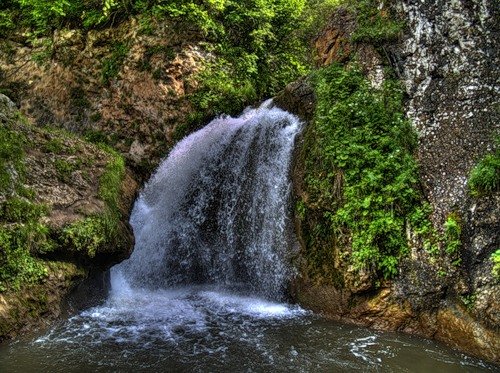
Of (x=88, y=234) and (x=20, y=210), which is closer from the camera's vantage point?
(x=20, y=210)

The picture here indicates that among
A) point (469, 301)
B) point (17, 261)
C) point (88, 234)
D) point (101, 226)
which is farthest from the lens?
point (101, 226)

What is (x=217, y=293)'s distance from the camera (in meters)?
7.85

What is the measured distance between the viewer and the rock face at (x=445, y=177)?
550 centimetres

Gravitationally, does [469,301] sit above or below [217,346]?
above

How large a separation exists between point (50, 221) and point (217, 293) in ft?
10.9

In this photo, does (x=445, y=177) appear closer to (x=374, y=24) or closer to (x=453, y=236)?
(x=453, y=236)

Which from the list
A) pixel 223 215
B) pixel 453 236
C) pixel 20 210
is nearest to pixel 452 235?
pixel 453 236

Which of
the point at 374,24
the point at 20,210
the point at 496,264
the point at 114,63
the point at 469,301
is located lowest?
the point at 469,301

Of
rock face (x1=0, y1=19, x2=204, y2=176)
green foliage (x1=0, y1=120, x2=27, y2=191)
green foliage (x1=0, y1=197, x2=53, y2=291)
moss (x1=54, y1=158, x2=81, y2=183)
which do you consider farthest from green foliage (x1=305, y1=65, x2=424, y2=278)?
green foliage (x1=0, y1=120, x2=27, y2=191)

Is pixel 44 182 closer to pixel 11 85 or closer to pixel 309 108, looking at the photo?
pixel 309 108

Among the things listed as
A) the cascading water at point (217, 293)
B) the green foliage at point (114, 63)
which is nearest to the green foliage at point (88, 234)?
the cascading water at point (217, 293)

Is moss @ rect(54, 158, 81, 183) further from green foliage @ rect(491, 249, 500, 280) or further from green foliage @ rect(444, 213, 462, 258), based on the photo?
green foliage @ rect(491, 249, 500, 280)

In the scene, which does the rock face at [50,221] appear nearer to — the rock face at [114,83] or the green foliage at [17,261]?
the green foliage at [17,261]

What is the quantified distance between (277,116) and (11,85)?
24.1ft
